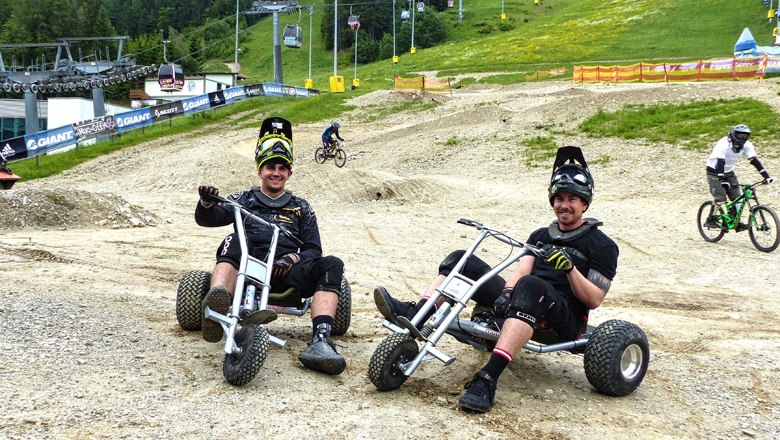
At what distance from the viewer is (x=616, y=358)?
178 inches

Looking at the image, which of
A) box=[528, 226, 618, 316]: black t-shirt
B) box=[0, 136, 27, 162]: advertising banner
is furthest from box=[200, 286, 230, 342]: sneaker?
box=[0, 136, 27, 162]: advertising banner

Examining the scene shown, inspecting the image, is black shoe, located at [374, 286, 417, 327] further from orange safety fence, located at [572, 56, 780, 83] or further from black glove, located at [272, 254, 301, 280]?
orange safety fence, located at [572, 56, 780, 83]

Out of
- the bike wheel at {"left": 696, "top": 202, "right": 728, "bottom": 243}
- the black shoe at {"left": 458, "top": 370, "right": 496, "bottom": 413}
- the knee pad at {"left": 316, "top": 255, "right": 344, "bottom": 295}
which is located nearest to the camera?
the black shoe at {"left": 458, "top": 370, "right": 496, "bottom": 413}

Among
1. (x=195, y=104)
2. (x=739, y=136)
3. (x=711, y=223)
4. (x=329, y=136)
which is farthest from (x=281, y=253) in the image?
(x=195, y=104)

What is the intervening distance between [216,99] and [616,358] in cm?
3651

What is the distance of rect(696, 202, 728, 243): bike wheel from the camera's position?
12.1 m

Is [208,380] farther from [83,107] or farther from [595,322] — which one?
[83,107]

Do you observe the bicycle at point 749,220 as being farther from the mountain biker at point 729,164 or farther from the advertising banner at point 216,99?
the advertising banner at point 216,99

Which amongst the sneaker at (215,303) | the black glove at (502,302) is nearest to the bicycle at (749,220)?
the black glove at (502,302)

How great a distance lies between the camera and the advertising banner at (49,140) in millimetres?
26811

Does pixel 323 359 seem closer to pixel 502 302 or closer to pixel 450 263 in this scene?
pixel 450 263

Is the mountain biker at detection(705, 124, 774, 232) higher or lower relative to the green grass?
lower

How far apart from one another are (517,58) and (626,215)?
57.4 m

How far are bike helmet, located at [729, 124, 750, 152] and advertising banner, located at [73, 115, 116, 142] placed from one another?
27.0 m
